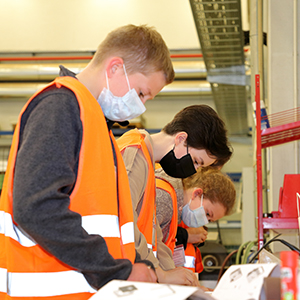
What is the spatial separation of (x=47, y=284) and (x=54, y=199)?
0.87 ft

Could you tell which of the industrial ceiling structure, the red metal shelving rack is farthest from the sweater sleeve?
the industrial ceiling structure

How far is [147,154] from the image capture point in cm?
180

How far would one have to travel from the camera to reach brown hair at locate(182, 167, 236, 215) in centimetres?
268

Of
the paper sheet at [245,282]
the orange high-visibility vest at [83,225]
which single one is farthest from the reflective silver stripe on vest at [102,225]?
the paper sheet at [245,282]

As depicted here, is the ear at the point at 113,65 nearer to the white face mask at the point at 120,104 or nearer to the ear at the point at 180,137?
the white face mask at the point at 120,104

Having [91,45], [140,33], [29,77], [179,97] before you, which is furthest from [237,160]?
[140,33]

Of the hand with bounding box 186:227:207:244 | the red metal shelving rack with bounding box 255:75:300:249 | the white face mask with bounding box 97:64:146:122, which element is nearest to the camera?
the white face mask with bounding box 97:64:146:122

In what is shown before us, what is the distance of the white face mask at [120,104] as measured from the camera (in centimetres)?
138

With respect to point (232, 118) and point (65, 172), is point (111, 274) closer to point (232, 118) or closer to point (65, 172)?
point (65, 172)

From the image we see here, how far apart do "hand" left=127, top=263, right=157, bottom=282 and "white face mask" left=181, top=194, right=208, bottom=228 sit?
1557mm

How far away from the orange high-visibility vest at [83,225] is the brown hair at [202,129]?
3.14 feet

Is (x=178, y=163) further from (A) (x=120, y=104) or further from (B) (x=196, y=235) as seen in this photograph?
(B) (x=196, y=235)

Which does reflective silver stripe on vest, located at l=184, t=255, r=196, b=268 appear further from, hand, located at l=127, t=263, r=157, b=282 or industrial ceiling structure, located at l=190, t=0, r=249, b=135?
industrial ceiling structure, located at l=190, t=0, r=249, b=135

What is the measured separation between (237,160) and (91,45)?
3384 mm
